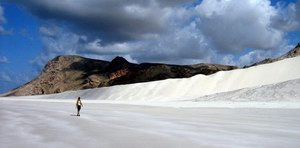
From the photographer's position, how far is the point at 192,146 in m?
11.0

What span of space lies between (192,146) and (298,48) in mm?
90347

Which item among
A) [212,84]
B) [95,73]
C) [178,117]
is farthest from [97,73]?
[178,117]

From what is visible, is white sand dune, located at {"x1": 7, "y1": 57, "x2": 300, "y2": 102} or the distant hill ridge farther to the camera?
the distant hill ridge

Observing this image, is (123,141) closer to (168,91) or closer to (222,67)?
(168,91)

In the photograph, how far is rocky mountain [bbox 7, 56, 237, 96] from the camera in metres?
108

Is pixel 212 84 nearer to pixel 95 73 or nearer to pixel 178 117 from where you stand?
pixel 178 117

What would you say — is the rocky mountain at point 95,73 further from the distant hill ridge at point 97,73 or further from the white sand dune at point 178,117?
the white sand dune at point 178,117

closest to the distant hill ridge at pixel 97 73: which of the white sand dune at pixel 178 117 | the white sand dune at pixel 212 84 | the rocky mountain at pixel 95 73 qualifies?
the rocky mountain at pixel 95 73

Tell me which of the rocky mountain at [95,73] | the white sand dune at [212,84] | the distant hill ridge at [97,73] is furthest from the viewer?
the rocky mountain at [95,73]

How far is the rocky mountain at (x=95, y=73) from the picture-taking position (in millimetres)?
107625

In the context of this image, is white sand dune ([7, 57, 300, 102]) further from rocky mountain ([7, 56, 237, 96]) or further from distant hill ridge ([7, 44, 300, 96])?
rocky mountain ([7, 56, 237, 96])

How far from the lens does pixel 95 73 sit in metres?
130

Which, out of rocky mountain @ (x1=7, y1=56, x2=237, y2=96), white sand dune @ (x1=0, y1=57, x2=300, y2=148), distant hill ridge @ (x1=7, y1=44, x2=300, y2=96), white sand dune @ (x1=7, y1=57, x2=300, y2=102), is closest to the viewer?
white sand dune @ (x1=0, y1=57, x2=300, y2=148)

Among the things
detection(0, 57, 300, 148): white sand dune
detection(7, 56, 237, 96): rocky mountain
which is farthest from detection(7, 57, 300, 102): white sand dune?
detection(7, 56, 237, 96): rocky mountain
